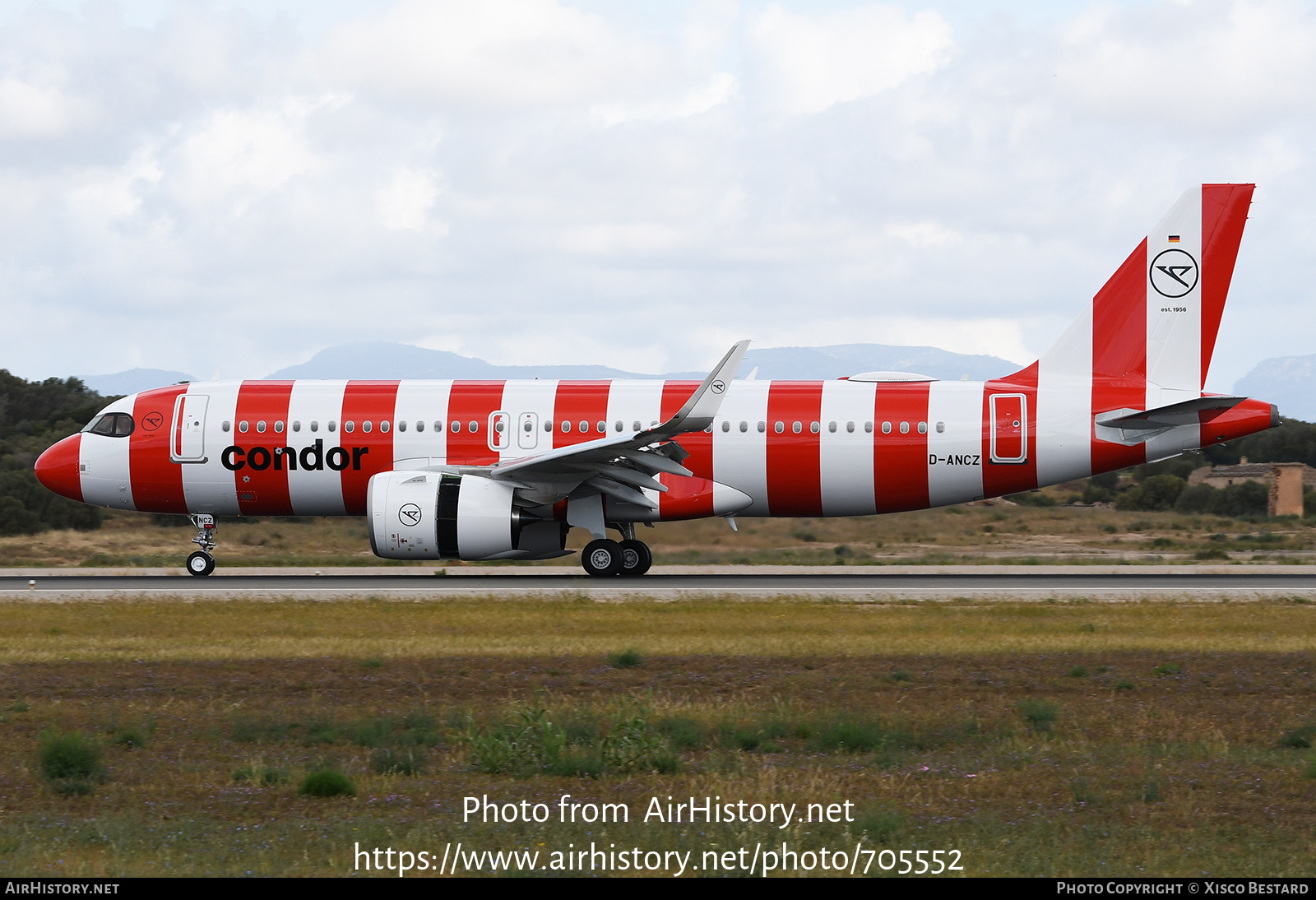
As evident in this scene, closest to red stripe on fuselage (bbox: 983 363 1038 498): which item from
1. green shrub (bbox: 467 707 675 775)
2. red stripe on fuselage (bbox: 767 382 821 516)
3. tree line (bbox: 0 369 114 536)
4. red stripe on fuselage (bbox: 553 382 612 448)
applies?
red stripe on fuselage (bbox: 767 382 821 516)

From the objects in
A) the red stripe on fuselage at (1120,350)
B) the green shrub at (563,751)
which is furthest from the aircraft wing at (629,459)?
the green shrub at (563,751)

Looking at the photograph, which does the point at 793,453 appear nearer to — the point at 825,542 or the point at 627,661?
the point at 825,542

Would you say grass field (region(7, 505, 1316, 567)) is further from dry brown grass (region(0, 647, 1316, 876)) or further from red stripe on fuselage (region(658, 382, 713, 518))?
dry brown grass (region(0, 647, 1316, 876))

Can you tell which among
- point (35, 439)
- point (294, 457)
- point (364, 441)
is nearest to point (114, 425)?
point (294, 457)

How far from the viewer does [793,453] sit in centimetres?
2473

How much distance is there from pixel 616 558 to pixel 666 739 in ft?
48.8

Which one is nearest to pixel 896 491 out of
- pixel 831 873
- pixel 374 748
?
pixel 374 748

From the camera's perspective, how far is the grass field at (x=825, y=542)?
29297 millimetres

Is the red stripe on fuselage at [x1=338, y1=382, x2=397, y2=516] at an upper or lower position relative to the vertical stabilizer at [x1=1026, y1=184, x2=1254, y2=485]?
lower

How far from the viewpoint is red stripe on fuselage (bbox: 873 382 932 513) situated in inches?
975

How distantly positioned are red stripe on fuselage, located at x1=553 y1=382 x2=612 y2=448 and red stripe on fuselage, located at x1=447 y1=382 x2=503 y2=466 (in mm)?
1172

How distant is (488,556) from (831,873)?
17.1 metres

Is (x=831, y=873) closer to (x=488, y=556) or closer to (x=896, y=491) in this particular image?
(x=488, y=556)
